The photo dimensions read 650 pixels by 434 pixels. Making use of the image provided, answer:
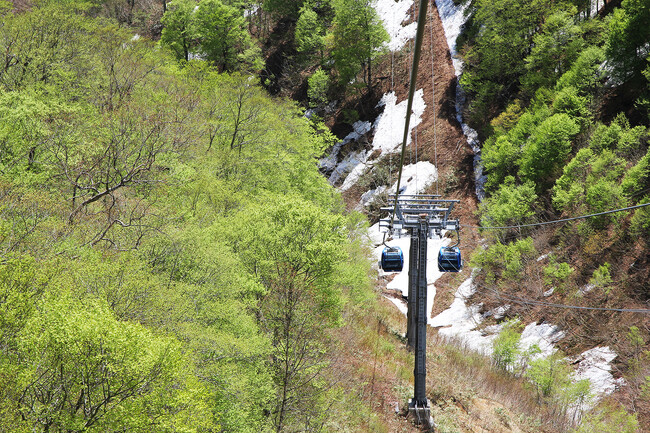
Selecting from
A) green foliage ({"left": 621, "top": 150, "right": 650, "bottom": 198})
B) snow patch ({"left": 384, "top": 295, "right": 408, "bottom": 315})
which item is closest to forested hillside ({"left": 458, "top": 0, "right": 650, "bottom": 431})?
green foliage ({"left": 621, "top": 150, "right": 650, "bottom": 198})

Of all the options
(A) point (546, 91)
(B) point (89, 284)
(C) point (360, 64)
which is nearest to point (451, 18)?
(C) point (360, 64)

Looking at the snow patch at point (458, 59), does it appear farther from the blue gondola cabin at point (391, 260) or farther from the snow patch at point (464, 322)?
the blue gondola cabin at point (391, 260)

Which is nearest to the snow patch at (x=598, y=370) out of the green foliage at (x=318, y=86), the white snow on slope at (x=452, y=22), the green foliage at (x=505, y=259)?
the green foliage at (x=505, y=259)

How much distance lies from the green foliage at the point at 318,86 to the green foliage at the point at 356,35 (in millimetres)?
2901

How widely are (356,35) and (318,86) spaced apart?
7.12 meters

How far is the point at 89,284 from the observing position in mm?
12891

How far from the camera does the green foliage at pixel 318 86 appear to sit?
157 feet

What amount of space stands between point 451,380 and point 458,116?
2746 cm

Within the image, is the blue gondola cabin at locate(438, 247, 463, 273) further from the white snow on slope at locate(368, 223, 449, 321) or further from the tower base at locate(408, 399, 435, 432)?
the white snow on slope at locate(368, 223, 449, 321)

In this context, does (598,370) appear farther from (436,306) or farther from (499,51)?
(499,51)

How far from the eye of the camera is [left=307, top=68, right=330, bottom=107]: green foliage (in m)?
47.9

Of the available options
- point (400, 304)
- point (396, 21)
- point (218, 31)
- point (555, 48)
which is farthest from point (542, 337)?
point (218, 31)

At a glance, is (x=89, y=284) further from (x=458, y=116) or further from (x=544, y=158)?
(x=458, y=116)

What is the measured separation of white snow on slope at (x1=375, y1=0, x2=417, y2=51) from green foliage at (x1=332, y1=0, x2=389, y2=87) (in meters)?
4.23
